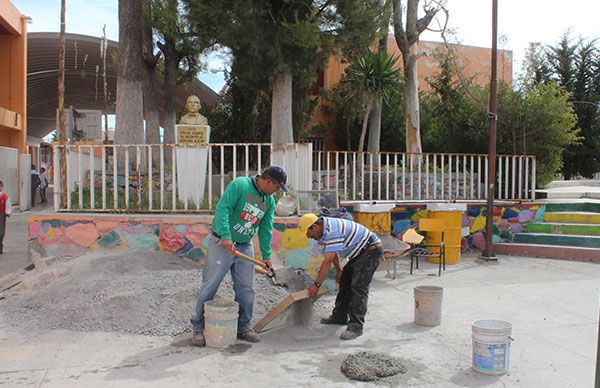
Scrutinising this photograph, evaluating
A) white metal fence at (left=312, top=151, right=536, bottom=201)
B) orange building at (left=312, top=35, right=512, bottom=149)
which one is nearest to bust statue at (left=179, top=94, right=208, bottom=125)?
white metal fence at (left=312, top=151, right=536, bottom=201)

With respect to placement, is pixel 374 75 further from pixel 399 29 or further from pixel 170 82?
pixel 170 82

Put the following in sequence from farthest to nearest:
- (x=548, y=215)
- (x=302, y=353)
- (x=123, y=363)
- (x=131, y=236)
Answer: (x=548, y=215)
(x=131, y=236)
(x=302, y=353)
(x=123, y=363)

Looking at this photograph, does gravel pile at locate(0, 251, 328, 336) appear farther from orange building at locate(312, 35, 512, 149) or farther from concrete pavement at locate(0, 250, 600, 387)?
orange building at locate(312, 35, 512, 149)

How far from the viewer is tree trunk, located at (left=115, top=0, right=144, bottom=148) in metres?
10.5

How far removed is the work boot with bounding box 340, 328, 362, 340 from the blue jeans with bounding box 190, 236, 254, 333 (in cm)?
95

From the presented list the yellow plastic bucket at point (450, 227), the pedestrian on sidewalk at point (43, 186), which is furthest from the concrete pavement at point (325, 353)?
the pedestrian on sidewalk at point (43, 186)

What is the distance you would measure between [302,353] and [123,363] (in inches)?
61.5

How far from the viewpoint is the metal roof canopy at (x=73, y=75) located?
22.5m

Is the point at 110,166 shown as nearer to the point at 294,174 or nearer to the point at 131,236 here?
the point at 131,236

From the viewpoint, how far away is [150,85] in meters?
13.7

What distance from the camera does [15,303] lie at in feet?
20.0

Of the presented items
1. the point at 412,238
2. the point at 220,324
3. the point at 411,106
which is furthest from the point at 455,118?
the point at 220,324

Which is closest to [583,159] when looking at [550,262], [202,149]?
[550,262]

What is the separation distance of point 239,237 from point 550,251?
7537mm
